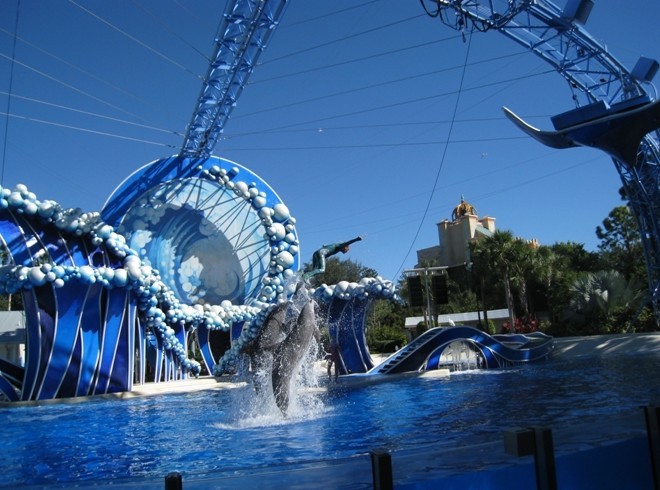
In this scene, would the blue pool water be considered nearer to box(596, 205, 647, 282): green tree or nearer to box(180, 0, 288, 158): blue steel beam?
box(180, 0, 288, 158): blue steel beam

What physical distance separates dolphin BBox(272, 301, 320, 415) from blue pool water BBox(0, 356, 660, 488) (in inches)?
13.3

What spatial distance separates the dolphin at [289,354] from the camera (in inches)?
321

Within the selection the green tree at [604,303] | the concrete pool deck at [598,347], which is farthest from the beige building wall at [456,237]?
the concrete pool deck at [598,347]

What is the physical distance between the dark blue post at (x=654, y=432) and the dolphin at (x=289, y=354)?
5179 mm

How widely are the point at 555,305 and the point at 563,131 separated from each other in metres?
19.9

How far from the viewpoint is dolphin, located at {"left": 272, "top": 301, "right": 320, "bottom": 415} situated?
8.16 m

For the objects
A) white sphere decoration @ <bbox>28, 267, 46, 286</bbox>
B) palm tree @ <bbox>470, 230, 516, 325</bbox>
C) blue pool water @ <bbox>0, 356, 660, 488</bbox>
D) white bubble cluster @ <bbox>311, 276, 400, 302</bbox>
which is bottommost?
blue pool water @ <bbox>0, 356, 660, 488</bbox>

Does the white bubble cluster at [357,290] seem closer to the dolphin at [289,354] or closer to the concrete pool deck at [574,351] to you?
the concrete pool deck at [574,351]

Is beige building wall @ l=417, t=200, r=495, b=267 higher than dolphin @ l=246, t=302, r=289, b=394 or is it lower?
higher

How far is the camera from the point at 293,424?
7465mm

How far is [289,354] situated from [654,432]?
17.4ft

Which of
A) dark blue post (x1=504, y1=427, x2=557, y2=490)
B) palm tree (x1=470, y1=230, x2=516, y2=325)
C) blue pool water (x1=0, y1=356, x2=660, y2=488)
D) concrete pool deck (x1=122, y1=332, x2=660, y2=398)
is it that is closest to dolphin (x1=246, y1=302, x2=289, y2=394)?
blue pool water (x1=0, y1=356, x2=660, y2=488)

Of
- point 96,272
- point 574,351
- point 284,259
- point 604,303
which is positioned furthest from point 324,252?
point 604,303

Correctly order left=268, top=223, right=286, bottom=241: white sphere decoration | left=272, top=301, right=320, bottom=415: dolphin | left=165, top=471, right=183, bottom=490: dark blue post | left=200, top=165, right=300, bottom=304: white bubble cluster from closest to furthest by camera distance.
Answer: left=165, top=471, right=183, bottom=490: dark blue post
left=272, top=301, right=320, bottom=415: dolphin
left=200, top=165, right=300, bottom=304: white bubble cluster
left=268, top=223, right=286, bottom=241: white sphere decoration
